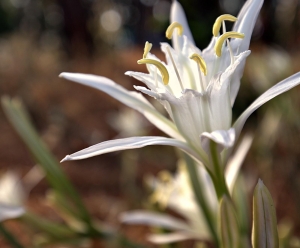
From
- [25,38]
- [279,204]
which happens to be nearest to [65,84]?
[25,38]

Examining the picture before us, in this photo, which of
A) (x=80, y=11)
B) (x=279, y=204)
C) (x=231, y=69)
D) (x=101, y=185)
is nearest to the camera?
(x=231, y=69)

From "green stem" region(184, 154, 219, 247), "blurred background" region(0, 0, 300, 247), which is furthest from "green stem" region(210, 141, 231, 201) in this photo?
"blurred background" region(0, 0, 300, 247)

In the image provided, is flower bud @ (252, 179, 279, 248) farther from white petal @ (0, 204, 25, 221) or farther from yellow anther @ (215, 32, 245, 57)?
white petal @ (0, 204, 25, 221)

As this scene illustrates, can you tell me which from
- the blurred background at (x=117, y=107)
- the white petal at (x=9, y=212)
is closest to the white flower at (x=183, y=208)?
the white petal at (x=9, y=212)

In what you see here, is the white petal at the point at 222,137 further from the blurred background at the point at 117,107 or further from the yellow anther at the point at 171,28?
the blurred background at the point at 117,107

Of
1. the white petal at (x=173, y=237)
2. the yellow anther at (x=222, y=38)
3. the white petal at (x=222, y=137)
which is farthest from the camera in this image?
the white petal at (x=173, y=237)

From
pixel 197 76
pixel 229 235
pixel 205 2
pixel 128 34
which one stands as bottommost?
pixel 128 34

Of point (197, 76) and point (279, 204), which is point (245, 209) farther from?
point (279, 204)
